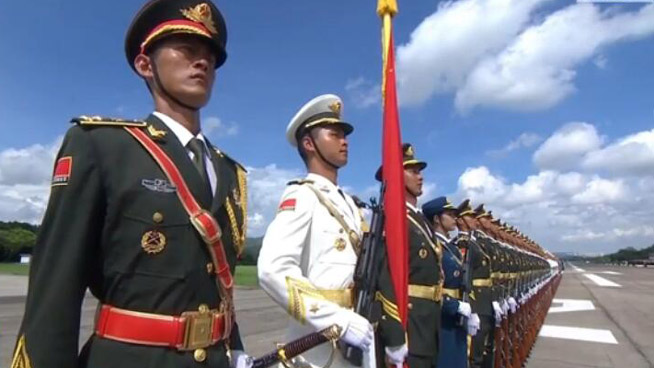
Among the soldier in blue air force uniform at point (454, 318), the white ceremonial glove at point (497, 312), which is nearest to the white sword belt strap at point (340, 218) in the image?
the soldier in blue air force uniform at point (454, 318)

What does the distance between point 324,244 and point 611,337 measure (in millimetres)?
11073

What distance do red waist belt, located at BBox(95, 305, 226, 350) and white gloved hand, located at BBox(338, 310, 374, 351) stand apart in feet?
2.92

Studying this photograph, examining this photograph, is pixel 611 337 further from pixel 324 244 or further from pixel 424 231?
pixel 324 244

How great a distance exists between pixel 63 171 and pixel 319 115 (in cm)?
183

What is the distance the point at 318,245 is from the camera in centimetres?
281

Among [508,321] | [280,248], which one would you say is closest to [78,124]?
[280,248]

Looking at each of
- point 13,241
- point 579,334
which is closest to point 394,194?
point 579,334

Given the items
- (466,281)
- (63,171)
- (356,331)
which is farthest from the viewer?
(466,281)

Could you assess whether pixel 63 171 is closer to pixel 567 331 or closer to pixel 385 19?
pixel 385 19

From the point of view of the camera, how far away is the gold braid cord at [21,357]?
1.43 metres

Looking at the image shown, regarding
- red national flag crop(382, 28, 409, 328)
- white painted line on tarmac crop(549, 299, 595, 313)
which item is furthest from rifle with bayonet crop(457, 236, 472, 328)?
white painted line on tarmac crop(549, 299, 595, 313)

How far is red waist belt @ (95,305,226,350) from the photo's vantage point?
161 cm

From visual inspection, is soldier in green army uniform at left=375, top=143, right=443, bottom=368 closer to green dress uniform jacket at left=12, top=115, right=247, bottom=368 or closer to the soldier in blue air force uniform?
the soldier in blue air force uniform

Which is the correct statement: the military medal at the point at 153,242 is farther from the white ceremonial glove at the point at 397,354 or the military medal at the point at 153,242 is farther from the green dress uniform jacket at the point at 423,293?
the green dress uniform jacket at the point at 423,293
